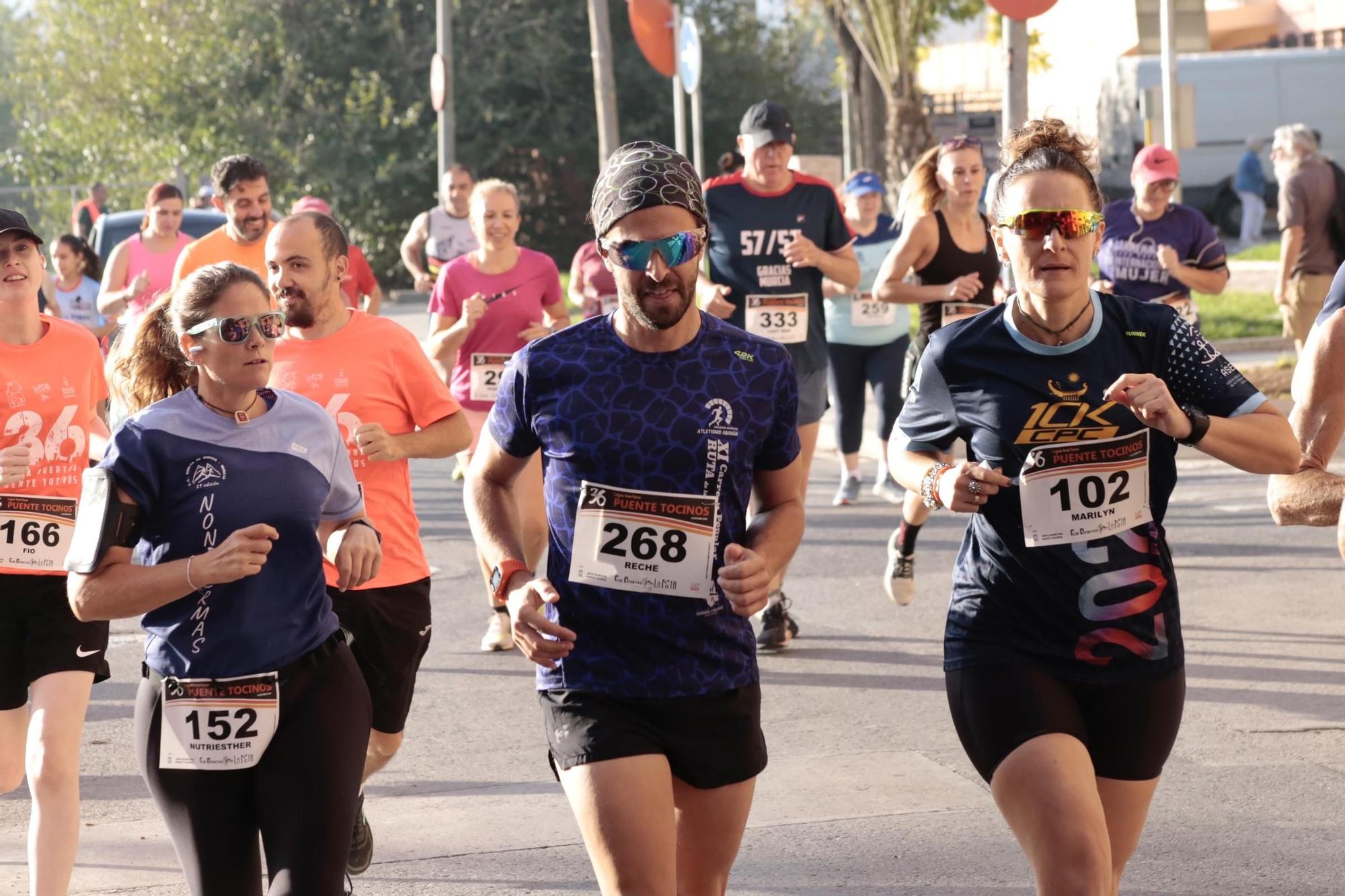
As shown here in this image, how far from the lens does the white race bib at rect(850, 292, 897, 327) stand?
11484 millimetres

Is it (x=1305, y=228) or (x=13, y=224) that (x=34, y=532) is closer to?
(x=13, y=224)

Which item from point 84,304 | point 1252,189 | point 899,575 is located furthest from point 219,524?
point 1252,189

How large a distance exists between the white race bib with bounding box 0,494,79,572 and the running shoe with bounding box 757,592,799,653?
3.69 m

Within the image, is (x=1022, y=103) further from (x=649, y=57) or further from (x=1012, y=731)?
(x=1012, y=731)

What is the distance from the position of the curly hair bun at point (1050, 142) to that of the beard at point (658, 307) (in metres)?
0.91

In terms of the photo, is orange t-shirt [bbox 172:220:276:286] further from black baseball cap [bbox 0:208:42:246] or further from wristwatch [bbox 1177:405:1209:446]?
wristwatch [bbox 1177:405:1209:446]

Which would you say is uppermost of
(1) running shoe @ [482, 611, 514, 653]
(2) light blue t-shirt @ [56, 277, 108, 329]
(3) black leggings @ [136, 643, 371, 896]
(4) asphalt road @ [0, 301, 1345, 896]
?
(2) light blue t-shirt @ [56, 277, 108, 329]

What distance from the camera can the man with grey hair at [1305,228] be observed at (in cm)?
1435

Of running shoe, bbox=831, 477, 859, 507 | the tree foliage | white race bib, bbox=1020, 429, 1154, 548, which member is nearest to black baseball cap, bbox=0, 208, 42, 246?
white race bib, bbox=1020, 429, 1154, 548

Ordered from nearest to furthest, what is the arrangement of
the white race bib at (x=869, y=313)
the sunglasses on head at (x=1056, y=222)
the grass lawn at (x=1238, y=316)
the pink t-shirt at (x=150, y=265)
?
the sunglasses on head at (x=1056, y=222), the pink t-shirt at (x=150, y=265), the white race bib at (x=869, y=313), the grass lawn at (x=1238, y=316)

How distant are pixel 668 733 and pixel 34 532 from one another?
6.99 feet

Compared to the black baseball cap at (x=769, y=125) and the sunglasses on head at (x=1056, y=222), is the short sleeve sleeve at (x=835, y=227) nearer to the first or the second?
the black baseball cap at (x=769, y=125)

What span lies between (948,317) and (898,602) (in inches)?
60.1

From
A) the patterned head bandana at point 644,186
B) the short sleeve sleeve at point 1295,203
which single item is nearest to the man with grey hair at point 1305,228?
the short sleeve sleeve at point 1295,203
